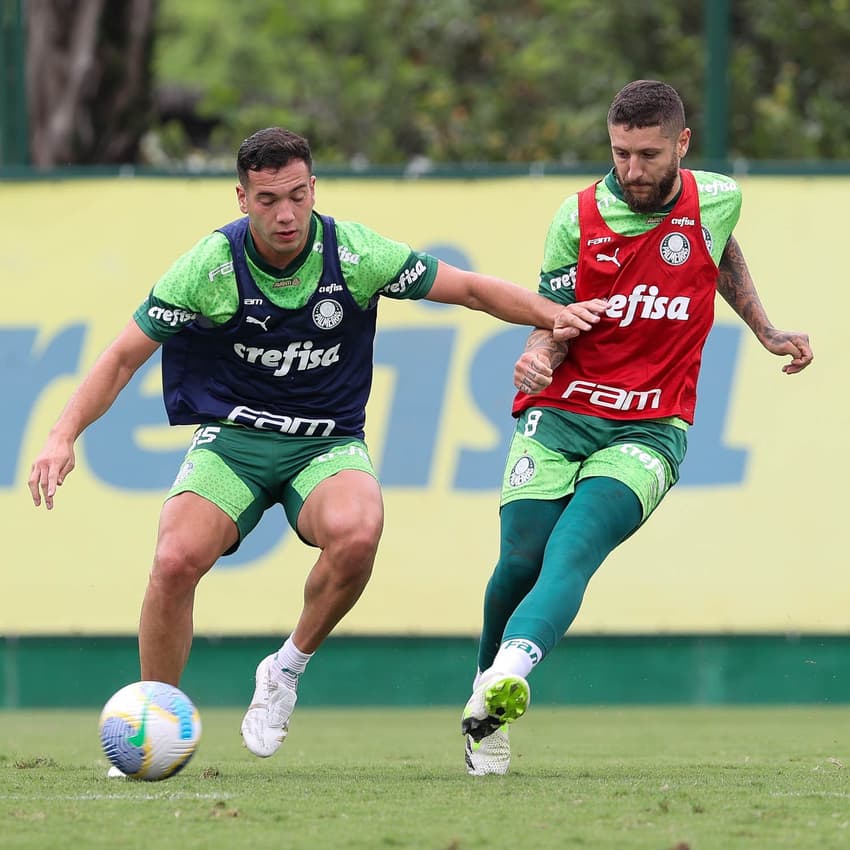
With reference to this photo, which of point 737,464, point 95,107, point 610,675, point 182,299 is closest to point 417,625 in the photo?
point 610,675

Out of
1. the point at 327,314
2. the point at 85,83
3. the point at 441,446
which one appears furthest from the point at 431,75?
the point at 327,314

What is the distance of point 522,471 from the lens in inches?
251

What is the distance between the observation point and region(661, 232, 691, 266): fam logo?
6.37m

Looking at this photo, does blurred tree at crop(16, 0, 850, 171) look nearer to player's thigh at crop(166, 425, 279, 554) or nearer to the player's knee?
player's thigh at crop(166, 425, 279, 554)

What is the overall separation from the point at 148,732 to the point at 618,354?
2.10 meters

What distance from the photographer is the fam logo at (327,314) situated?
21.4 ft

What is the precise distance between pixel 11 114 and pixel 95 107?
437 cm

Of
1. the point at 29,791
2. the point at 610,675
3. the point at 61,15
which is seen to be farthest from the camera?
the point at 61,15

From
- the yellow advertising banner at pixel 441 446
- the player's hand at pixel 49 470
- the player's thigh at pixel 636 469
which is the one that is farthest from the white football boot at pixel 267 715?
the yellow advertising banner at pixel 441 446

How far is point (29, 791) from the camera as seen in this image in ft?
19.2

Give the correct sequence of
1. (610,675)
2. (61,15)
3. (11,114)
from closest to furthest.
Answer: (610,675)
(11,114)
(61,15)

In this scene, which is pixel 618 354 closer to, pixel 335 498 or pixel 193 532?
pixel 335 498

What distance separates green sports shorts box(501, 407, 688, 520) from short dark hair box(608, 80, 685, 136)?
3.42ft

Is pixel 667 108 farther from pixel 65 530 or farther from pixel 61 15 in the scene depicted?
pixel 61 15
